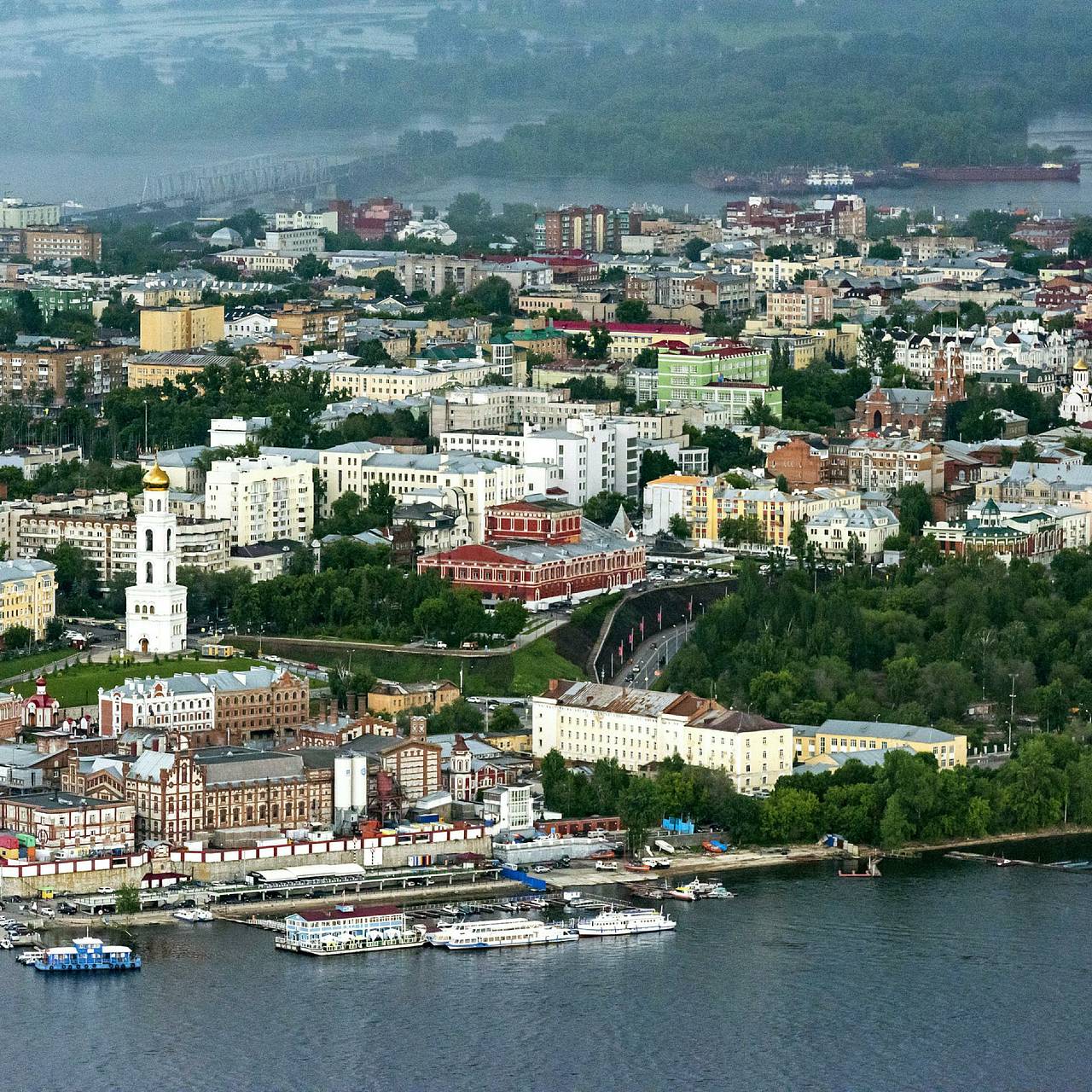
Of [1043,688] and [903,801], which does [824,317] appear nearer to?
[1043,688]

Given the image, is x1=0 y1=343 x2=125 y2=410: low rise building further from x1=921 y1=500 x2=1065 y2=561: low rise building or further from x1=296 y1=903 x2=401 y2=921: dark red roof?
x1=296 y1=903 x2=401 y2=921: dark red roof

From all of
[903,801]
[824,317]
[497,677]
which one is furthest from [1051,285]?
[903,801]

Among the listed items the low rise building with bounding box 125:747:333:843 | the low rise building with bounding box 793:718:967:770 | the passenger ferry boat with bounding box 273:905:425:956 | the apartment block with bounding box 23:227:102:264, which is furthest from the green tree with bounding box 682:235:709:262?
the passenger ferry boat with bounding box 273:905:425:956

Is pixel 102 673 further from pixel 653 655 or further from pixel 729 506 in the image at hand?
pixel 729 506

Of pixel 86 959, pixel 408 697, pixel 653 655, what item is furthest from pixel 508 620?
pixel 86 959

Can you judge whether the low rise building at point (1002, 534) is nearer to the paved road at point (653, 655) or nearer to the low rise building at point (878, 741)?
the paved road at point (653, 655)

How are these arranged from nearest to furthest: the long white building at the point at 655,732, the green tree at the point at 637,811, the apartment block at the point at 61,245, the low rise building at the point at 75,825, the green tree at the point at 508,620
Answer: the low rise building at the point at 75,825, the green tree at the point at 637,811, the long white building at the point at 655,732, the green tree at the point at 508,620, the apartment block at the point at 61,245

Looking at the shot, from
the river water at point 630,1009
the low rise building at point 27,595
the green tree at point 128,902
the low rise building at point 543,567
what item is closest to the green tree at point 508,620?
the low rise building at point 543,567
